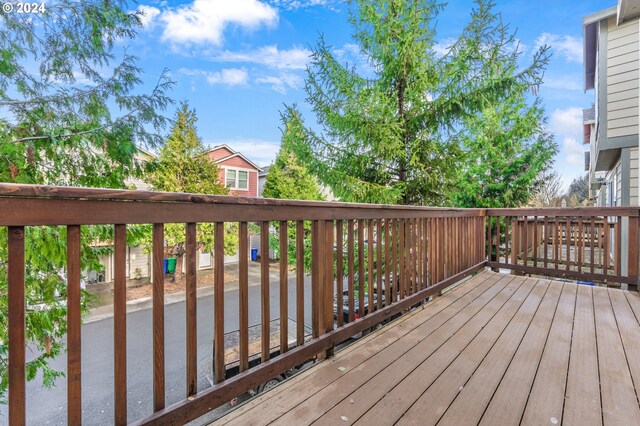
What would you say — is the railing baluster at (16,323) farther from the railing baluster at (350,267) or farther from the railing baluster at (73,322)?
the railing baluster at (350,267)

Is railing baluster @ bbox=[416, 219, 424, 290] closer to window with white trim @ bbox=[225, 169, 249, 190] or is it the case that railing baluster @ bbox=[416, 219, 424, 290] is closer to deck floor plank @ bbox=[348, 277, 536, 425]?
deck floor plank @ bbox=[348, 277, 536, 425]

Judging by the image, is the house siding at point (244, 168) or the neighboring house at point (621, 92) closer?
the neighboring house at point (621, 92)

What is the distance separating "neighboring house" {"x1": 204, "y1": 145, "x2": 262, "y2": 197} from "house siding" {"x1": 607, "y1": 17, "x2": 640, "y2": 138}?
493 inches

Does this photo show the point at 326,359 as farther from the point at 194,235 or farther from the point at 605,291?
the point at 605,291

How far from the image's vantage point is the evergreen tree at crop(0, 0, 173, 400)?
115 inches

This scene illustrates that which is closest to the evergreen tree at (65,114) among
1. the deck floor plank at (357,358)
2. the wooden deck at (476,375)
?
the deck floor plank at (357,358)

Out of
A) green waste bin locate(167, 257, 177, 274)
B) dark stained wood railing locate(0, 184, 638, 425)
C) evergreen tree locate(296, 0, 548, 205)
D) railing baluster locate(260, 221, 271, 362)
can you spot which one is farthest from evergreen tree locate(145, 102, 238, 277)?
railing baluster locate(260, 221, 271, 362)

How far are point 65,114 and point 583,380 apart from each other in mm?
5035

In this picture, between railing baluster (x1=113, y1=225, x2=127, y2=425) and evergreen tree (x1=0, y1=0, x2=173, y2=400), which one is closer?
railing baluster (x1=113, y1=225, x2=127, y2=425)

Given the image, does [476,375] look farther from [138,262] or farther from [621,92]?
[138,262]

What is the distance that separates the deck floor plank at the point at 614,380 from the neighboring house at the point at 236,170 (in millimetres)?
13364

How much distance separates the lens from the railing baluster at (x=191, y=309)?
1.22 meters

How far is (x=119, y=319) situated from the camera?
102 centimetres

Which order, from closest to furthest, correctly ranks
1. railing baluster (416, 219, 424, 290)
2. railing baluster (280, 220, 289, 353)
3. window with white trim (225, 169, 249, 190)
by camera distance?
railing baluster (280, 220, 289, 353)
railing baluster (416, 219, 424, 290)
window with white trim (225, 169, 249, 190)
